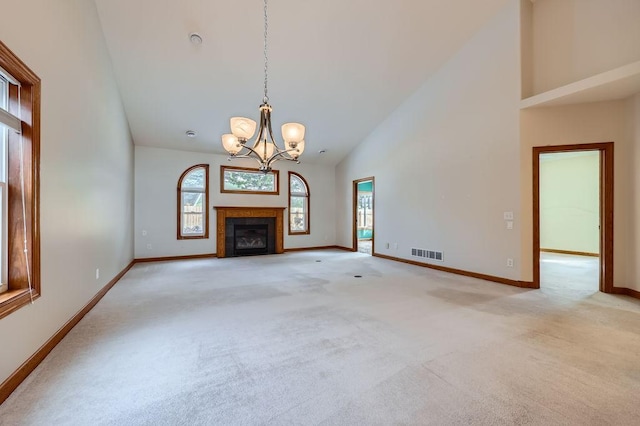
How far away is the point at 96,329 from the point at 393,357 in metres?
2.83

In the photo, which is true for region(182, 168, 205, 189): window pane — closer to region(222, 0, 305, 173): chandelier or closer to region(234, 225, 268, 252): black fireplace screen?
region(234, 225, 268, 252): black fireplace screen

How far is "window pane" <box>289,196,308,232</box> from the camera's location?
859 centimetres

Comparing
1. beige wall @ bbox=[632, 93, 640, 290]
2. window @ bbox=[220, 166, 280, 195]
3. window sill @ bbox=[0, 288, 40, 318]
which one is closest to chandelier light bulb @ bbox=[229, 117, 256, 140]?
window sill @ bbox=[0, 288, 40, 318]

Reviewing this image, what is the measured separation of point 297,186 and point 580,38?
6.70 meters

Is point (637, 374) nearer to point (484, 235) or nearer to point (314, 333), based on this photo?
point (314, 333)

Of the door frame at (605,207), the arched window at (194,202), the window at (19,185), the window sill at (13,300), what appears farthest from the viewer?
the arched window at (194,202)

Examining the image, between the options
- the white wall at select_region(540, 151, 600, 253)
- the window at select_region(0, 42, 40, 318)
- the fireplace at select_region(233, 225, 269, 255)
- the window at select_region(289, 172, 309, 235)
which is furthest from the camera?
the window at select_region(289, 172, 309, 235)

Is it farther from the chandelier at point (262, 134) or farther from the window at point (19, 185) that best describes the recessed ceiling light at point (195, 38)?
the window at point (19, 185)

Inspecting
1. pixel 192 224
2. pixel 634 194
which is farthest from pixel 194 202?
pixel 634 194

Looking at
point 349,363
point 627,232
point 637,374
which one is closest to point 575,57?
point 627,232

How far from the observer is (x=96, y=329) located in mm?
2709

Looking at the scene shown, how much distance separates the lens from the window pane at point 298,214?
8586 mm

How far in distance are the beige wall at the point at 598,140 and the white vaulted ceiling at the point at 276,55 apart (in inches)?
77.0

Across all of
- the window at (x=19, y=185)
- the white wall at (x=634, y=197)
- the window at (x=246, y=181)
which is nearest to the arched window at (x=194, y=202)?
the window at (x=246, y=181)
